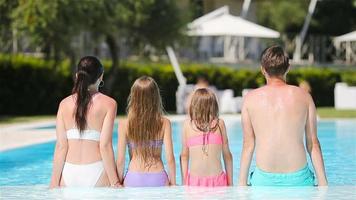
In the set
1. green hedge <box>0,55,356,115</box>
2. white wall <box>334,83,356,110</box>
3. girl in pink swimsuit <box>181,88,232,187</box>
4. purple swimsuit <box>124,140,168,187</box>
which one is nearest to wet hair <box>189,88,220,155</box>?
girl in pink swimsuit <box>181,88,232,187</box>

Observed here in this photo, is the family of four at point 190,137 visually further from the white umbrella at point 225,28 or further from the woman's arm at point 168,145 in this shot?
the white umbrella at point 225,28

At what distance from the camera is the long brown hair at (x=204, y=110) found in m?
7.10

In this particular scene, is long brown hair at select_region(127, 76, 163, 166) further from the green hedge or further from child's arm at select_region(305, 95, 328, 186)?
the green hedge

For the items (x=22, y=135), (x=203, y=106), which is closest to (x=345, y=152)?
(x=22, y=135)

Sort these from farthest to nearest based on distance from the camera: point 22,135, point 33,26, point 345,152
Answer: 1. point 33,26
2. point 22,135
3. point 345,152

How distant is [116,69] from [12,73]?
4.07 metres

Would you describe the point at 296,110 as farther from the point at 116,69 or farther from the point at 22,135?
the point at 116,69

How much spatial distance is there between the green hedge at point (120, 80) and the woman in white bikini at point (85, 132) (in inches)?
837

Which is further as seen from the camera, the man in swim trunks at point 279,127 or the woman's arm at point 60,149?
the woman's arm at point 60,149

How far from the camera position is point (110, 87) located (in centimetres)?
3023

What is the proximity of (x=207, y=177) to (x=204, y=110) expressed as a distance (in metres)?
0.57

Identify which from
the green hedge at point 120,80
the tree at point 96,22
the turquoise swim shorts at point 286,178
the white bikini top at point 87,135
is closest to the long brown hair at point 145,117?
the white bikini top at point 87,135

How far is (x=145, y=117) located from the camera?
273 inches

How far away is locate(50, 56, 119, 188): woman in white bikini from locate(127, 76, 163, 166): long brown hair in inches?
8.0
